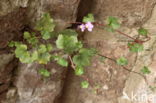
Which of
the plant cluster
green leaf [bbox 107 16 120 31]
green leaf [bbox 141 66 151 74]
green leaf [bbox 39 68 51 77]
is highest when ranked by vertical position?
green leaf [bbox 107 16 120 31]

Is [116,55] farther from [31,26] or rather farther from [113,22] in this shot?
[31,26]

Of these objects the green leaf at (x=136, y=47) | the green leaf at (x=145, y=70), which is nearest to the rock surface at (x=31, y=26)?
the green leaf at (x=136, y=47)

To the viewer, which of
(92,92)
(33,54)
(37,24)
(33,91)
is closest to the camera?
(33,54)

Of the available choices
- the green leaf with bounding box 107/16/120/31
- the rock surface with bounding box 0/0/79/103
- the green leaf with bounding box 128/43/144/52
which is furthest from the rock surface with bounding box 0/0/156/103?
the green leaf with bounding box 107/16/120/31

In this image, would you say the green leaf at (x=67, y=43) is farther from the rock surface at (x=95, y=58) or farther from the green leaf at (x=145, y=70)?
the green leaf at (x=145, y=70)

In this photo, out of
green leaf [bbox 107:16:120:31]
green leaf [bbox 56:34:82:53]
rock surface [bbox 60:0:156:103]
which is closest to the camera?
green leaf [bbox 56:34:82:53]

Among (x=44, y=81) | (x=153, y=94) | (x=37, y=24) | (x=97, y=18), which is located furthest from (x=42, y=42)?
(x=153, y=94)

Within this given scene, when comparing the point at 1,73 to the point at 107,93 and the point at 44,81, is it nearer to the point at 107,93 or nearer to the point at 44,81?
the point at 44,81

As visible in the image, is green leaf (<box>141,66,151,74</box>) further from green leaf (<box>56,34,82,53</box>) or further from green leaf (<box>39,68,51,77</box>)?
green leaf (<box>39,68,51,77</box>)
